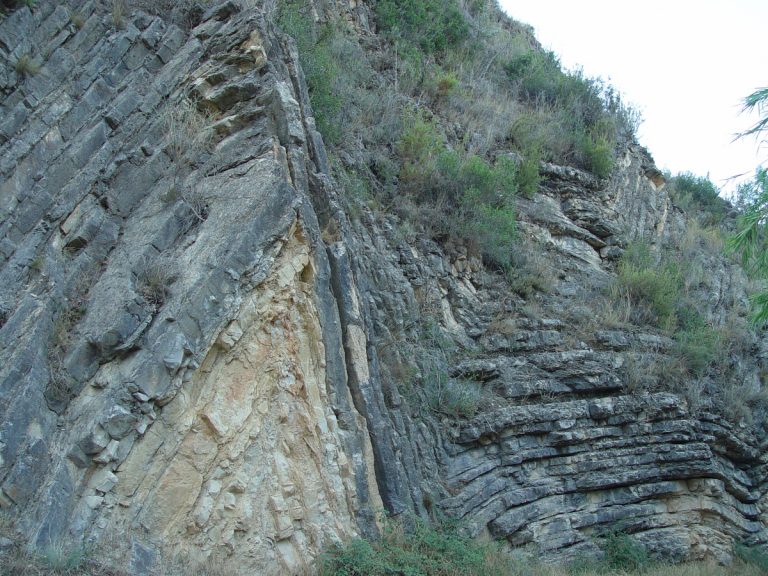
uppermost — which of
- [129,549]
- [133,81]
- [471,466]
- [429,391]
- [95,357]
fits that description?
[133,81]

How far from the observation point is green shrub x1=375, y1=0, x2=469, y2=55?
15.2 meters

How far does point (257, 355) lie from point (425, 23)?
11.8 metres

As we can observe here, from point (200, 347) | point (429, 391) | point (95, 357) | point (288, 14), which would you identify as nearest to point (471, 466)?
point (429, 391)

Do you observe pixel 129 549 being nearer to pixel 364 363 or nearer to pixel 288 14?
pixel 364 363

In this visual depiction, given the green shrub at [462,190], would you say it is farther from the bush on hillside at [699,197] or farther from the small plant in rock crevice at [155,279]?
the bush on hillside at [699,197]

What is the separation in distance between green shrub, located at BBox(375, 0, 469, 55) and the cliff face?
6.34 m

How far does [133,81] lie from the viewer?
27.5 feet

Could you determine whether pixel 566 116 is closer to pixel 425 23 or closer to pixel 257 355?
pixel 425 23

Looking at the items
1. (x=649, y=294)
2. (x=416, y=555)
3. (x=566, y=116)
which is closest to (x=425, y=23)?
(x=566, y=116)

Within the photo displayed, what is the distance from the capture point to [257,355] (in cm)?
619

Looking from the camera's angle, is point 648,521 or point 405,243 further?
point 405,243

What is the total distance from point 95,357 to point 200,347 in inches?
32.2

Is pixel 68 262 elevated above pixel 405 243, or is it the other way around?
pixel 405 243

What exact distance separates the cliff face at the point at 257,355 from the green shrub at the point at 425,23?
20.8 ft
